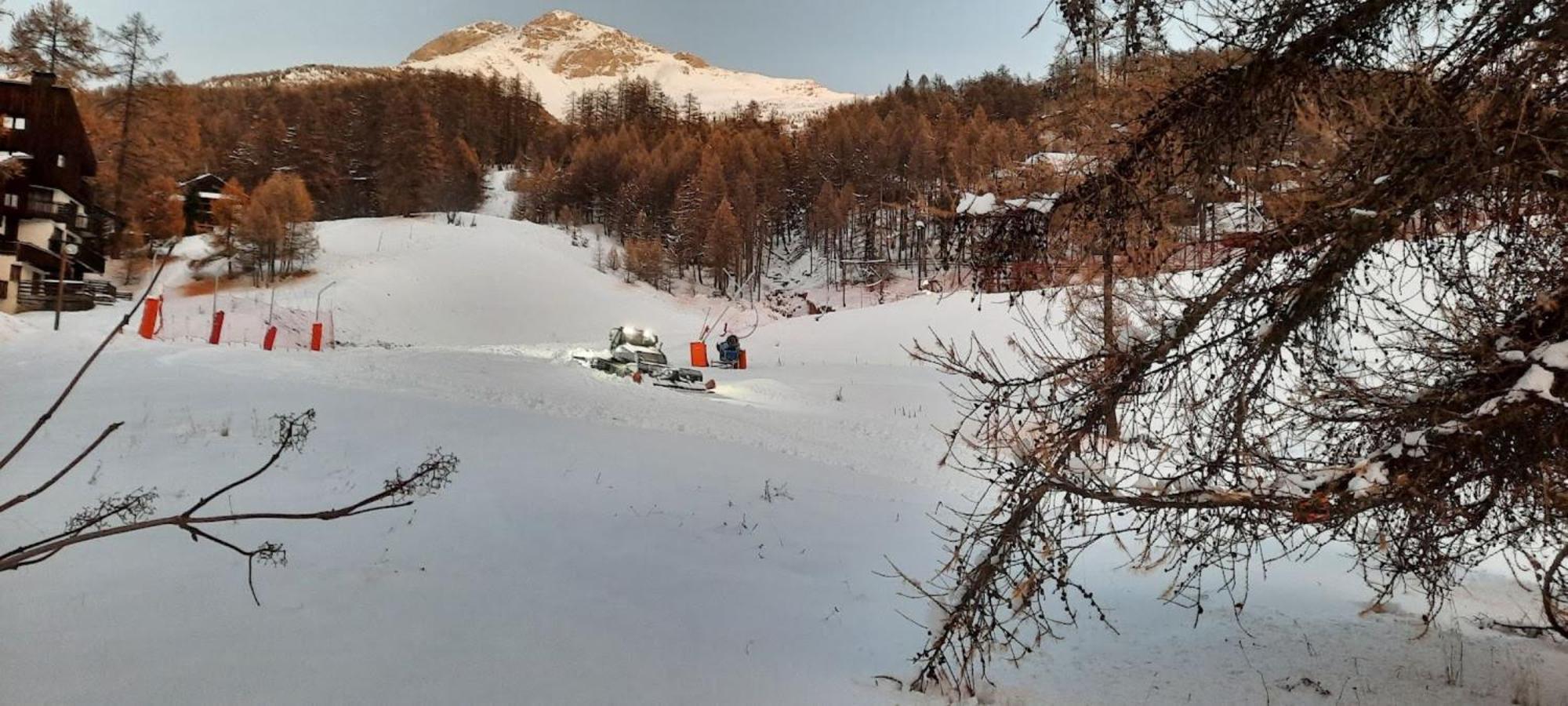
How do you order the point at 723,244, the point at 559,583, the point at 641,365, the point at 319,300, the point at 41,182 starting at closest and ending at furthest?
the point at 559,583, the point at 641,365, the point at 41,182, the point at 319,300, the point at 723,244

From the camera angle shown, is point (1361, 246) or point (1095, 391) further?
point (1095, 391)

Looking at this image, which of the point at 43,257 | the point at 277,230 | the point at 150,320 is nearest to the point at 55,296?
the point at 43,257

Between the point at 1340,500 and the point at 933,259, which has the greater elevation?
the point at 933,259

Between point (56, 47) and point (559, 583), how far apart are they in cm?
3267

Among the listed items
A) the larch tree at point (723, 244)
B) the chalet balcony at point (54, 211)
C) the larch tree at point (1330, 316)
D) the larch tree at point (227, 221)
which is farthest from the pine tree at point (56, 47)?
the larch tree at point (723, 244)

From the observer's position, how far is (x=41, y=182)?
2611cm

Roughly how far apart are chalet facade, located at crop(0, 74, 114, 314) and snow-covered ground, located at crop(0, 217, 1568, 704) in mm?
14583

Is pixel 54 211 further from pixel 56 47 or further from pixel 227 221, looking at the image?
pixel 227 221

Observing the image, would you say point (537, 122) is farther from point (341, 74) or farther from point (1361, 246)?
point (1361, 246)

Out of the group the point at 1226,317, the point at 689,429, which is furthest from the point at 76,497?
the point at 1226,317

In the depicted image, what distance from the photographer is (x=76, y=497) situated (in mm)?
6207

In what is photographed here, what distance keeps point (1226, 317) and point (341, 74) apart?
193 m

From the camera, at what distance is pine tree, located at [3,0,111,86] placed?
23500 millimetres

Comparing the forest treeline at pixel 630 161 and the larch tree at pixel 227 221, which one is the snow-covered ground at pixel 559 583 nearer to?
the forest treeline at pixel 630 161
